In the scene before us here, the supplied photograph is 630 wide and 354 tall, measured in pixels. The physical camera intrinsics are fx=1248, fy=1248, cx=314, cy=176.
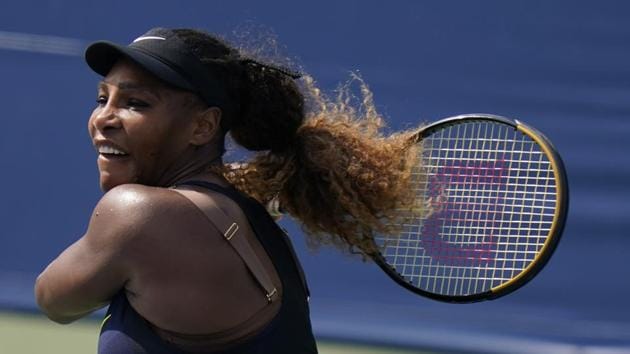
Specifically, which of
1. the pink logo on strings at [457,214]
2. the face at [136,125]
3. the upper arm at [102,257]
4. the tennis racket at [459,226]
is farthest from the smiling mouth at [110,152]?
the pink logo on strings at [457,214]

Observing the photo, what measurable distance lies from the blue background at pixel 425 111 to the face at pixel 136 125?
1844 mm

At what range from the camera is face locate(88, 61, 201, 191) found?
196 cm

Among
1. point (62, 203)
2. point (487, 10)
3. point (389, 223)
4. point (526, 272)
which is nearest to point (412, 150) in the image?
point (389, 223)

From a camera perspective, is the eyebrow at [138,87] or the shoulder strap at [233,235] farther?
the eyebrow at [138,87]

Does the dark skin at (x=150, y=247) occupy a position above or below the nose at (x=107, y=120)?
below

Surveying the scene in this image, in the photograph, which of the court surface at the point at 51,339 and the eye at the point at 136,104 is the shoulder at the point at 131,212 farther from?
the court surface at the point at 51,339

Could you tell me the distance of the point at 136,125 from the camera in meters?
1.95

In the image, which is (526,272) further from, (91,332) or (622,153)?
(91,332)

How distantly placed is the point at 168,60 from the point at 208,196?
0.74 ft

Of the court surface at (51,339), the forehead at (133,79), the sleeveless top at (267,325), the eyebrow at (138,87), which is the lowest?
the court surface at (51,339)

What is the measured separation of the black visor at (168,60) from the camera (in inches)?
76.0

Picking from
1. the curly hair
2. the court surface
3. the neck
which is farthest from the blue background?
the neck

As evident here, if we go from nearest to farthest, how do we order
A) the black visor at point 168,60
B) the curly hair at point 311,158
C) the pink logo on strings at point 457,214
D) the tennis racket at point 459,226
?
the black visor at point 168,60
the curly hair at point 311,158
the tennis racket at point 459,226
the pink logo on strings at point 457,214

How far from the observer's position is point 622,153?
3.90 meters
